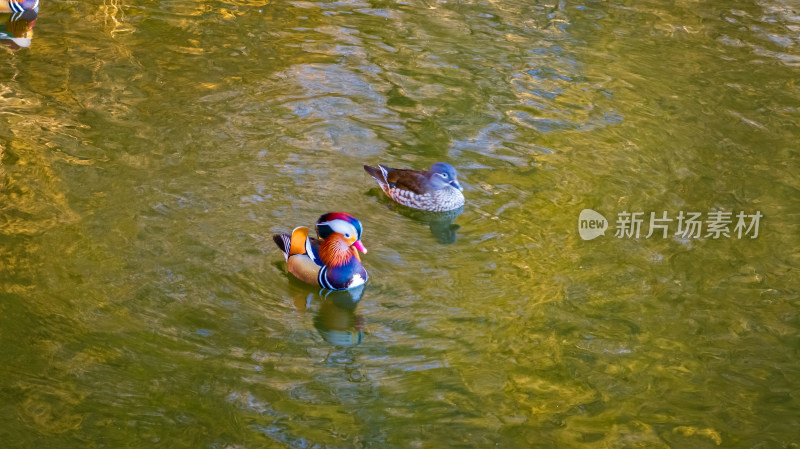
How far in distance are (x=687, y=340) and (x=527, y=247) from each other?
1.68 m

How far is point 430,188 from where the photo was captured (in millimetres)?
8508

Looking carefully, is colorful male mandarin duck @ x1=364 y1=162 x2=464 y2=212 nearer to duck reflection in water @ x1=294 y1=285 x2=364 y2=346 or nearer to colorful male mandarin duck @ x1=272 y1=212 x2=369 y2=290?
colorful male mandarin duck @ x1=272 y1=212 x2=369 y2=290

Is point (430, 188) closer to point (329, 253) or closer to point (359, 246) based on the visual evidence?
point (359, 246)

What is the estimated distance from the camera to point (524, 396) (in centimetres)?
632

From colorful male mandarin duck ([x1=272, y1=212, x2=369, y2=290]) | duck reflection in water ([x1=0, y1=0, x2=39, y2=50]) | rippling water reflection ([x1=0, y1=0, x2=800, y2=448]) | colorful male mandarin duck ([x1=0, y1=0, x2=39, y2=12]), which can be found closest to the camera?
rippling water reflection ([x1=0, y1=0, x2=800, y2=448])

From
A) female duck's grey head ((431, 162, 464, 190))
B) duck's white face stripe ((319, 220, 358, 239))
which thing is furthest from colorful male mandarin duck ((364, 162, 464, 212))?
duck's white face stripe ((319, 220, 358, 239))

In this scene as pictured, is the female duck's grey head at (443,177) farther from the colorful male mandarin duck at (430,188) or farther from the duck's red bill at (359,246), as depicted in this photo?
the duck's red bill at (359,246)

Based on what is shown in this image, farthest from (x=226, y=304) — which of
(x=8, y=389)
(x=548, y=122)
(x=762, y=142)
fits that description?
(x=762, y=142)

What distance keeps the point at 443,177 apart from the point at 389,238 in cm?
84

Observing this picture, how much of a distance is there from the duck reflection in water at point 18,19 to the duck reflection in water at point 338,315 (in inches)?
271

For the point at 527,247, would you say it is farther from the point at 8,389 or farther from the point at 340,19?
the point at 340,19

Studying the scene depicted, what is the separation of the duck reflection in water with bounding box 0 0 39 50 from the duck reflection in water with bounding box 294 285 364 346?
22.6 feet

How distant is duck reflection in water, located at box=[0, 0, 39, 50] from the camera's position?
1197 centimetres

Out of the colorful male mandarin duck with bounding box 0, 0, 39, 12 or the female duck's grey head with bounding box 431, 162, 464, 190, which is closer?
the female duck's grey head with bounding box 431, 162, 464, 190
